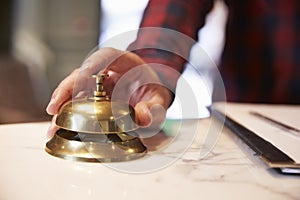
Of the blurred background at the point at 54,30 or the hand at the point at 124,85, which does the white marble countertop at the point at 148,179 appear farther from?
the blurred background at the point at 54,30

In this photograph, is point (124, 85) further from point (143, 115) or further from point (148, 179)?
point (148, 179)

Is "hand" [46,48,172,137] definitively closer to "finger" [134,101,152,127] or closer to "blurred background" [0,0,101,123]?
"finger" [134,101,152,127]

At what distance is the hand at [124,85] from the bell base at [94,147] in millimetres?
49

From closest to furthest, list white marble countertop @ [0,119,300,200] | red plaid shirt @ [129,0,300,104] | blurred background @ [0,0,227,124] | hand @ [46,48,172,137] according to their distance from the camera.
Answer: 1. white marble countertop @ [0,119,300,200]
2. hand @ [46,48,172,137]
3. red plaid shirt @ [129,0,300,104]
4. blurred background @ [0,0,227,124]

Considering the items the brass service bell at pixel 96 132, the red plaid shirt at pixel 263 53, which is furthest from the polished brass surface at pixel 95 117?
the red plaid shirt at pixel 263 53

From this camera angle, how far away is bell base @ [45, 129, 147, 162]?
0.43m

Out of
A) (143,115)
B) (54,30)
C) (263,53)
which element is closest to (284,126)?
(143,115)

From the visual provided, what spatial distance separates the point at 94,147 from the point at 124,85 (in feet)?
0.65

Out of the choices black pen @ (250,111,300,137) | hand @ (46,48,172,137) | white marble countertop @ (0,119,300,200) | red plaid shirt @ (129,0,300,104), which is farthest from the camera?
red plaid shirt @ (129,0,300,104)

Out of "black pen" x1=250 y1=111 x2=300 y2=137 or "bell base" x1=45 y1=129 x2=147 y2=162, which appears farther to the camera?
"black pen" x1=250 y1=111 x2=300 y2=137

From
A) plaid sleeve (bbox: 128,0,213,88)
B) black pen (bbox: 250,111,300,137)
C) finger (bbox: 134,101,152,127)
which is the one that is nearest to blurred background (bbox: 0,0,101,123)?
plaid sleeve (bbox: 128,0,213,88)

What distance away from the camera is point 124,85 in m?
0.62

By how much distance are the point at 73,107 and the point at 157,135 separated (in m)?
0.16

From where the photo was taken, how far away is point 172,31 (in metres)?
0.79
